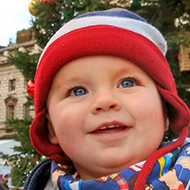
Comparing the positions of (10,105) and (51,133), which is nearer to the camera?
(51,133)

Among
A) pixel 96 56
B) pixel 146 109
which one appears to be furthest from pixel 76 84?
pixel 146 109

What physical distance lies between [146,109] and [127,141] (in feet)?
0.50

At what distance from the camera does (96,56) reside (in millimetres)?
1135

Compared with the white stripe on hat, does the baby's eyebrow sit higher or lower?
lower

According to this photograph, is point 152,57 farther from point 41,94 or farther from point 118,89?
point 41,94

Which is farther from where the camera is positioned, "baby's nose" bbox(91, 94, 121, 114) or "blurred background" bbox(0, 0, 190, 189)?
"blurred background" bbox(0, 0, 190, 189)

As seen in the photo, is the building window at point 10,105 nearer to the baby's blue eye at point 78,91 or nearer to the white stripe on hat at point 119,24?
the white stripe on hat at point 119,24

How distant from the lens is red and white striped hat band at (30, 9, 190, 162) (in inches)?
45.4

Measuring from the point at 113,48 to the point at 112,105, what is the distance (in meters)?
0.27

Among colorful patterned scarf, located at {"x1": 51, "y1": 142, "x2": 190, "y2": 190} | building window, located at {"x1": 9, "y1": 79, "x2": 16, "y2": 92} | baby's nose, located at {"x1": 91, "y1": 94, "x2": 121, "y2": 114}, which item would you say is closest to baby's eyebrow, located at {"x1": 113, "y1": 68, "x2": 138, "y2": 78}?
baby's nose, located at {"x1": 91, "y1": 94, "x2": 121, "y2": 114}

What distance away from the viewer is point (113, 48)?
3.73 ft

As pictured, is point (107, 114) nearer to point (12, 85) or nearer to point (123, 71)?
point (123, 71)

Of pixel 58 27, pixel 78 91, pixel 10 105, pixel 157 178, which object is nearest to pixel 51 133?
pixel 78 91

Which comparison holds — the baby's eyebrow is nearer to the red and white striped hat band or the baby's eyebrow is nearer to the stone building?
the red and white striped hat band
